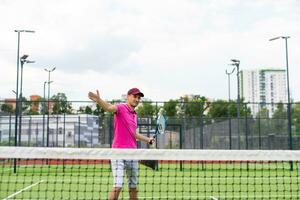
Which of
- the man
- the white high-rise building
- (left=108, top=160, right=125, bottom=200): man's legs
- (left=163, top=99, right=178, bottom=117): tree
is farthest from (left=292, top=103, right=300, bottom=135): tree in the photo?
the white high-rise building

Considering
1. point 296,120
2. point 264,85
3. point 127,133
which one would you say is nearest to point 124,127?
point 127,133

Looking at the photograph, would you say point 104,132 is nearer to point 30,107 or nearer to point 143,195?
point 30,107

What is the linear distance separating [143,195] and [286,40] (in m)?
17.6

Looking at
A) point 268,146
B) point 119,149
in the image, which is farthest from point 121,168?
point 268,146

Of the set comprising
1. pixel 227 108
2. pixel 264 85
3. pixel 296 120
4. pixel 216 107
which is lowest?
pixel 296 120

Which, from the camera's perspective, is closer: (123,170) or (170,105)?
(123,170)

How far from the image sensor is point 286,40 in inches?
1032

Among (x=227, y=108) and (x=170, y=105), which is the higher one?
(x=227, y=108)

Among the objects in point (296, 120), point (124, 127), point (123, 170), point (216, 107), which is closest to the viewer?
point (123, 170)

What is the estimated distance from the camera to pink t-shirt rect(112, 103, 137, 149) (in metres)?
6.54

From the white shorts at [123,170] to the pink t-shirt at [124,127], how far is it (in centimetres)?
27

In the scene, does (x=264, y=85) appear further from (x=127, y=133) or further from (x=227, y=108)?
(x=127, y=133)

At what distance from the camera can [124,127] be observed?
6539 mm

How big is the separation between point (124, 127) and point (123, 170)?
1.83ft
